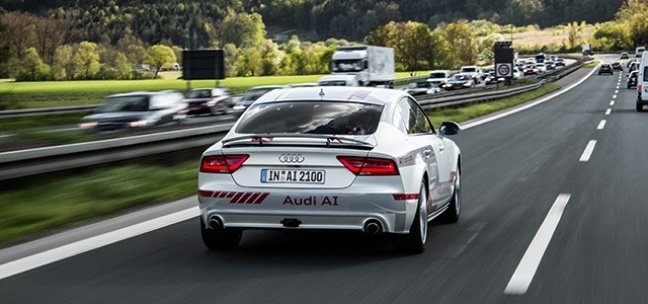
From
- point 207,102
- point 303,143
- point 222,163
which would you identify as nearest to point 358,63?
point 207,102

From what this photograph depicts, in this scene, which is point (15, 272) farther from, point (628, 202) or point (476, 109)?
point (476, 109)

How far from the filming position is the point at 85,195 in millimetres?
10992

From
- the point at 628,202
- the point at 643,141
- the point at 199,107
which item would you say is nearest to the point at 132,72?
the point at 199,107

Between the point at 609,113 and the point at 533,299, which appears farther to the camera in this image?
the point at 609,113

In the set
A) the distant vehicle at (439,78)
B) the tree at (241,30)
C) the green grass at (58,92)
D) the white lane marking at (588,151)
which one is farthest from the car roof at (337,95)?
the tree at (241,30)

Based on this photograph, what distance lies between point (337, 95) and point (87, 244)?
2.31 metres

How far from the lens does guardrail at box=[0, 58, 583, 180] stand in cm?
996

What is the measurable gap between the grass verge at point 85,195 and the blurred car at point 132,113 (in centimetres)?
1233

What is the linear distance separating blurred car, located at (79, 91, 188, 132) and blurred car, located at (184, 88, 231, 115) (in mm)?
12983

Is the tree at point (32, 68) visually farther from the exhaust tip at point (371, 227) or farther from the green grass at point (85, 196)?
the exhaust tip at point (371, 227)

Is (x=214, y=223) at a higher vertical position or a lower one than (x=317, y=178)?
lower

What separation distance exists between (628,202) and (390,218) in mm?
4610

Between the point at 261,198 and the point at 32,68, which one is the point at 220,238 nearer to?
the point at 261,198

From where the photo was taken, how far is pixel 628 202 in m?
10.5
